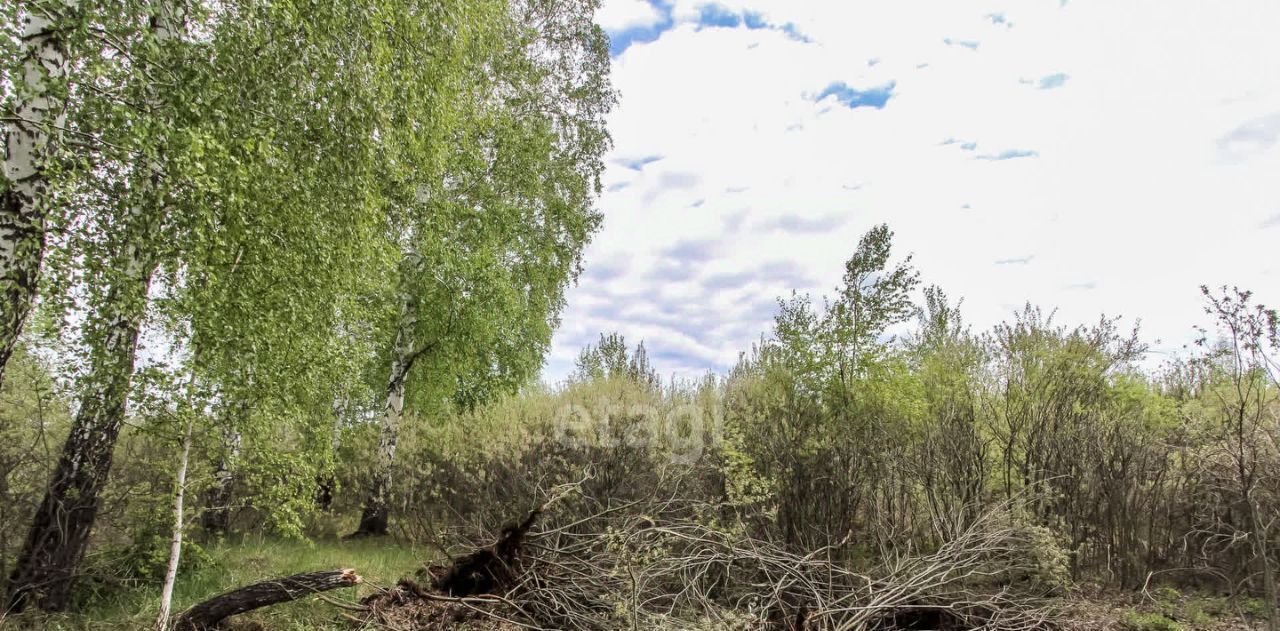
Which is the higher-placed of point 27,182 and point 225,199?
point 27,182

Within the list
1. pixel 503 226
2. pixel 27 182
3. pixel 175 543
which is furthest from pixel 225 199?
pixel 503 226

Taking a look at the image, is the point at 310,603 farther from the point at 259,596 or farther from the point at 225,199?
the point at 225,199

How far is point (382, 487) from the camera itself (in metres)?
9.17

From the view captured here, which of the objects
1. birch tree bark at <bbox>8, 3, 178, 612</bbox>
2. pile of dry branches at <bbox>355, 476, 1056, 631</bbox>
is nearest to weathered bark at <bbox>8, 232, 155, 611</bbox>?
birch tree bark at <bbox>8, 3, 178, 612</bbox>

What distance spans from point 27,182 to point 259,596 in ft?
11.0

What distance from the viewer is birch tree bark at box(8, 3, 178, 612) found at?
3.69m

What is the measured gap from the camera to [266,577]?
6266 mm

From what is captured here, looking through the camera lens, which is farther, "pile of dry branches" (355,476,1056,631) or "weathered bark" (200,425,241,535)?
"weathered bark" (200,425,241,535)

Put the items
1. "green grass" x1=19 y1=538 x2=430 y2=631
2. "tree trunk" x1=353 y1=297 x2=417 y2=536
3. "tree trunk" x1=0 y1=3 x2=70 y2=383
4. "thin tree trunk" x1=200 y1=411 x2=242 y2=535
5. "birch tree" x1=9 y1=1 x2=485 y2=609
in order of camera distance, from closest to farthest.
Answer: "tree trunk" x1=0 y1=3 x2=70 y2=383, "birch tree" x1=9 y1=1 x2=485 y2=609, "green grass" x1=19 y1=538 x2=430 y2=631, "thin tree trunk" x1=200 y1=411 x2=242 y2=535, "tree trunk" x1=353 y1=297 x2=417 y2=536

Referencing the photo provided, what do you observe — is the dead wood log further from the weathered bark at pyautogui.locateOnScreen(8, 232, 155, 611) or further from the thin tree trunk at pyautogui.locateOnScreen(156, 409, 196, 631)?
the weathered bark at pyautogui.locateOnScreen(8, 232, 155, 611)

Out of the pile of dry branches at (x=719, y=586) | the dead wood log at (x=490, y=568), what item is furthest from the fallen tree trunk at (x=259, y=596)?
the dead wood log at (x=490, y=568)

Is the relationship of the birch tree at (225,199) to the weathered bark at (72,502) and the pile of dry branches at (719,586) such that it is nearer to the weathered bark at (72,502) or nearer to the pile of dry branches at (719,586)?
the weathered bark at (72,502)

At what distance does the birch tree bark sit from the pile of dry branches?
2.41m

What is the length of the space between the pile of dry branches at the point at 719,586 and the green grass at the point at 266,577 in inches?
27.2
